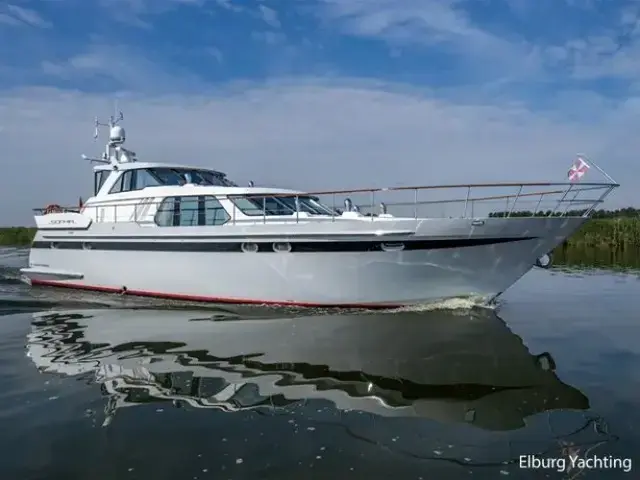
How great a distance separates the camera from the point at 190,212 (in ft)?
43.6

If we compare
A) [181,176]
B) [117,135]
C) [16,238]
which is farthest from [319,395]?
[16,238]

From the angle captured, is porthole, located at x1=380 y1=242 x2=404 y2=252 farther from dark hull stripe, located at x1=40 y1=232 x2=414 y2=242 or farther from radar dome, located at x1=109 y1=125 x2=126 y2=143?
radar dome, located at x1=109 y1=125 x2=126 y2=143

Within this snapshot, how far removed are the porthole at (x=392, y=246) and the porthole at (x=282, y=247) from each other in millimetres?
2019

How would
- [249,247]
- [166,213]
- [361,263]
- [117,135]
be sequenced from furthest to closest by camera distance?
[117,135] → [166,213] → [249,247] → [361,263]

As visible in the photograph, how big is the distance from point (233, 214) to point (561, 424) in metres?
8.72

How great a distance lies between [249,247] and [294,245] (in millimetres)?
1109

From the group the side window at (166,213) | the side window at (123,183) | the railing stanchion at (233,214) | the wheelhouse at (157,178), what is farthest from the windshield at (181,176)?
the railing stanchion at (233,214)

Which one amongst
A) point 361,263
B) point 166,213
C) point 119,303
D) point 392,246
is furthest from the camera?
point 166,213

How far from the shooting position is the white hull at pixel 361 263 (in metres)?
10.8

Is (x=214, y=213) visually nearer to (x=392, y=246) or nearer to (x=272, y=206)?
(x=272, y=206)

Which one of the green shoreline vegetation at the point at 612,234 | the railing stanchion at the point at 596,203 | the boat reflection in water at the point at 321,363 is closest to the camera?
the boat reflection in water at the point at 321,363

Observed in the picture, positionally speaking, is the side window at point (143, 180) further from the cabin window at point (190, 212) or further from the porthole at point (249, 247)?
the porthole at point (249, 247)

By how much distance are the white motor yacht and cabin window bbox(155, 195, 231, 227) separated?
0.09ft

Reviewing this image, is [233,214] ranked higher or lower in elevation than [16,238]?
higher
